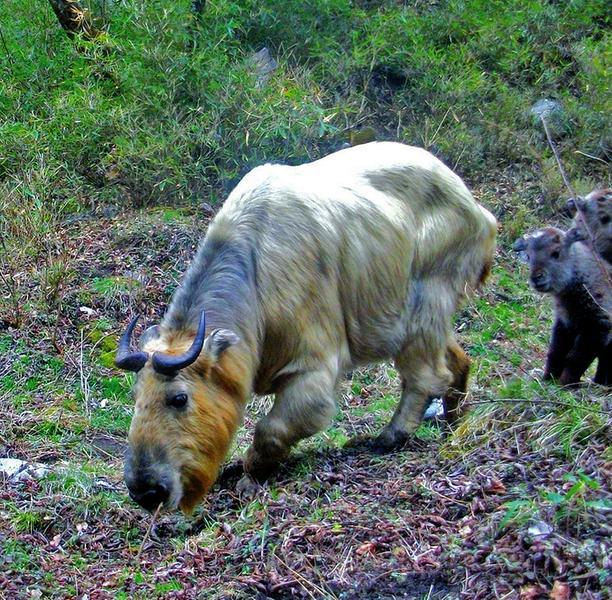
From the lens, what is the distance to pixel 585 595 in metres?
3.56

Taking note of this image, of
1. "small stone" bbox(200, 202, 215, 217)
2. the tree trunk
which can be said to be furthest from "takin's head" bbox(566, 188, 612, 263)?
the tree trunk

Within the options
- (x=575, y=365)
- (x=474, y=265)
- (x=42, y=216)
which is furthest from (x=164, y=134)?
(x=575, y=365)

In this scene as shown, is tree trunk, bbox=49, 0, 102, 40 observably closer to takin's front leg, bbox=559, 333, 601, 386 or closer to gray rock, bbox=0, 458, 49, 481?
gray rock, bbox=0, 458, 49, 481

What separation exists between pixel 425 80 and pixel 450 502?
7699 millimetres

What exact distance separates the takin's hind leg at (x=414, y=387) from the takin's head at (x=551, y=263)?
827mm

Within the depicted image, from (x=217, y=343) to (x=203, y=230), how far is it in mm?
4348

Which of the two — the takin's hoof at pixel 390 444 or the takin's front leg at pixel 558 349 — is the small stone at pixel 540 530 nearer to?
the takin's hoof at pixel 390 444

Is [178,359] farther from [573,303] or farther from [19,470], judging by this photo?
[573,303]

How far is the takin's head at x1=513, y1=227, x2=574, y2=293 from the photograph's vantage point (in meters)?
6.21

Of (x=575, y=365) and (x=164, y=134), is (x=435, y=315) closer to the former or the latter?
(x=575, y=365)

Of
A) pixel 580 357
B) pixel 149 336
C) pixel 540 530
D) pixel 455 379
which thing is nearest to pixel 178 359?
pixel 149 336

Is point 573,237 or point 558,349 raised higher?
point 573,237

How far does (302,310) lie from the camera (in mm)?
5461

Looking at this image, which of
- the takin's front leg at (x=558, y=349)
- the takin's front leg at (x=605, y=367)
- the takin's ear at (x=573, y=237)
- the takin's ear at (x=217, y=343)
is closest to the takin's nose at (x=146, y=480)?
the takin's ear at (x=217, y=343)
